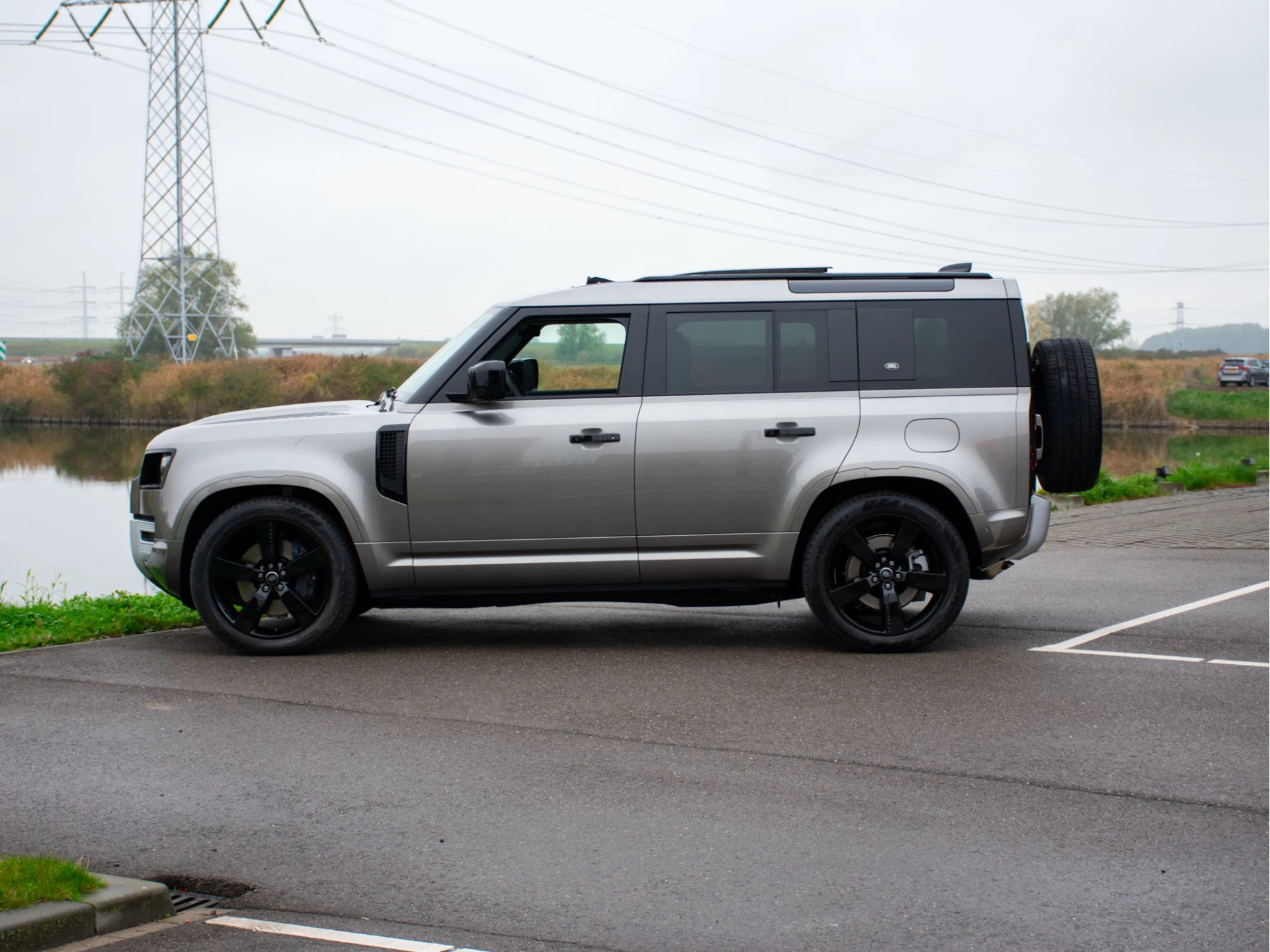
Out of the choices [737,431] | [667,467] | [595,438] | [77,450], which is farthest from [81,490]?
[737,431]

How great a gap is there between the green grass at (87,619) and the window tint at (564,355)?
312 centimetres

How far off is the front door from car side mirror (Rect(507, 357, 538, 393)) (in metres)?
0.13

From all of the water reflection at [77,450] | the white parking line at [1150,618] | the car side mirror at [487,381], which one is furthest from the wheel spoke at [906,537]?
the water reflection at [77,450]

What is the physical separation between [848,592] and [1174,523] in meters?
8.84

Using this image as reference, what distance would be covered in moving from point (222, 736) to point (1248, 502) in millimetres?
15288

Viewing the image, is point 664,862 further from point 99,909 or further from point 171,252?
point 171,252

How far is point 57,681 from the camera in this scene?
271 inches

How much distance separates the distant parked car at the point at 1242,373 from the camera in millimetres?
51406

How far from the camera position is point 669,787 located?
4.98m

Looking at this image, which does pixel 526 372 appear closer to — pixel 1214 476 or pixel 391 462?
pixel 391 462

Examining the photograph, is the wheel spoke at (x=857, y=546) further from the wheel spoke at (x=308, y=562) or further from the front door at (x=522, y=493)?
the wheel spoke at (x=308, y=562)

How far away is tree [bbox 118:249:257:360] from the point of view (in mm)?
54406

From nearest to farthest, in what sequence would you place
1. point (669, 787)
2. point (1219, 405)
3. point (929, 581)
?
1. point (669, 787)
2. point (929, 581)
3. point (1219, 405)

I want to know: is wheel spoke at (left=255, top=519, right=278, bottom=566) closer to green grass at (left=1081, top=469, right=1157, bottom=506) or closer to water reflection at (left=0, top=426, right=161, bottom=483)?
green grass at (left=1081, top=469, right=1157, bottom=506)
